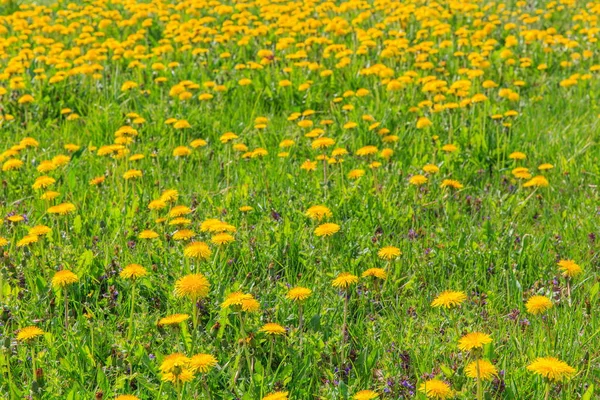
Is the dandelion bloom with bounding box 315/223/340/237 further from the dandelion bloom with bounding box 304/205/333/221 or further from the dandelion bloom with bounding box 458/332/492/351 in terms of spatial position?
the dandelion bloom with bounding box 458/332/492/351

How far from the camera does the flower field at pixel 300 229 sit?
8.21 ft

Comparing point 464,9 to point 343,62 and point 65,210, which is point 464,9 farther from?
point 65,210

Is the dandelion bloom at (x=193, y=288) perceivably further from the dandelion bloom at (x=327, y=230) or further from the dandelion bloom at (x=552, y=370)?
the dandelion bloom at (x=552, y=370)

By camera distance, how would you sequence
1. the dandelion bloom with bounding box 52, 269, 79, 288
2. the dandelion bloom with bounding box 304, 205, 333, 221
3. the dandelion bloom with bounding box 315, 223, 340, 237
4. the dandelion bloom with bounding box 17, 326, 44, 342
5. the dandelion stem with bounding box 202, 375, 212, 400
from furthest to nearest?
the dandelion bloom with bounding box 304, 205, 333, 221, the dandelion bloom with bounding box 315, 223, 340, 237, the dandelion bloom with bounding box 52, 269, 79, 288, the dandelion bloom with bounding box 17, 326, 44, 342, the dandelion stem with bounding box 202, 375, 212, 400

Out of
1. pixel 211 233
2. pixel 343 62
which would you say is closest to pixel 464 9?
pixel 343 62

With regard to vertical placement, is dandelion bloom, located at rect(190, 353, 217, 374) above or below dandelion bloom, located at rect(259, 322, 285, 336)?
above

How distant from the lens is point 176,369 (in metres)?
2.13

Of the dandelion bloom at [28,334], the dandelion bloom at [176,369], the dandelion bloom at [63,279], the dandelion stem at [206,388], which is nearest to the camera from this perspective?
the dandelion bloom at [176,369]

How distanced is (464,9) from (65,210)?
16.1 ft

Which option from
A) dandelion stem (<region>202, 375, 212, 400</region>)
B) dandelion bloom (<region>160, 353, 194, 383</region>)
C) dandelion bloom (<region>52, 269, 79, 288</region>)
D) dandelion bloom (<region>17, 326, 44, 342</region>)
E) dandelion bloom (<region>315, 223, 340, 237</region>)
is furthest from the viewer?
dandelion bloom (<region>315, 223, 340, 237</region>)

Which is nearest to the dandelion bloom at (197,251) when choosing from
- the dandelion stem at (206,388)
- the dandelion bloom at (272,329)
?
the dandelion bloom at (272,329)

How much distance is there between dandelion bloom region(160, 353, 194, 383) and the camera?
6.95 ft

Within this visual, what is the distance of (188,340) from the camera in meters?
2.57

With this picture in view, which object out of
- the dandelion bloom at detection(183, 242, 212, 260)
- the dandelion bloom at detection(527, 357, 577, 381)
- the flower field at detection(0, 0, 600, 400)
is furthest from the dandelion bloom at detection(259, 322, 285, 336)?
the dandelion bloom at detection(527, 357, 577, 381)
